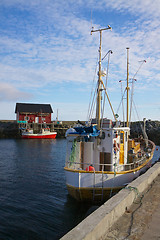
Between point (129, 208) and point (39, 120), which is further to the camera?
point (39, 120)

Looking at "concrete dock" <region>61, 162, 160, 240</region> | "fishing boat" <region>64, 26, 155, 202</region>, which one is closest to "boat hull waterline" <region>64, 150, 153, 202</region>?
"fishing boat" <region>64, 26, 155, 202</region>

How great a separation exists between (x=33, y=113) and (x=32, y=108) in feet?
6.85

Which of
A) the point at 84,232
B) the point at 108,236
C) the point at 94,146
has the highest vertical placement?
the point at 94,146

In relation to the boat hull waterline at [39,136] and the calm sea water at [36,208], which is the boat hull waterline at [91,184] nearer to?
the calm sea water at [36,208]

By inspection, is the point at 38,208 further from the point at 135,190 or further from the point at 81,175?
the point at 135,190

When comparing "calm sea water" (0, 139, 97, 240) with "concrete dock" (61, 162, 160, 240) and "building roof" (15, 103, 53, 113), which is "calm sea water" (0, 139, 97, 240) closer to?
"concrete dock" (61, 162, 160, 240)

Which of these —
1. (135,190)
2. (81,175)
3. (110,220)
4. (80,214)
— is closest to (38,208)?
(80,214)

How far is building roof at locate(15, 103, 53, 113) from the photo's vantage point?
70137mm

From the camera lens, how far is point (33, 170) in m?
22.9

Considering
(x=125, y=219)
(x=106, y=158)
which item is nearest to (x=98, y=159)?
(x=106, y=158)

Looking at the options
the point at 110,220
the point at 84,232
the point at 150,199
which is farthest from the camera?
the point at 150,199

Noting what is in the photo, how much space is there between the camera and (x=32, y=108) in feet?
236

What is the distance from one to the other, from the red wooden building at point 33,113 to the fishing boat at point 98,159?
56101 millimetres

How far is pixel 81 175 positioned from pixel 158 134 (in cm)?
4819
